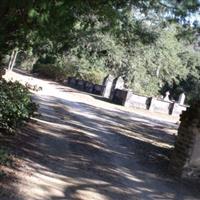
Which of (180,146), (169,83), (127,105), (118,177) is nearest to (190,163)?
(180,146)

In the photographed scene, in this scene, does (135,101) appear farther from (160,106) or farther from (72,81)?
(72,81)

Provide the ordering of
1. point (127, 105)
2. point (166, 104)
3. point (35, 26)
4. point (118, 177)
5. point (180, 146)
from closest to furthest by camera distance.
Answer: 1. point (35, 26)
2. point (118, 177)
3. point (180, 146)
4. point (127, 105)
5. point (166, 104)

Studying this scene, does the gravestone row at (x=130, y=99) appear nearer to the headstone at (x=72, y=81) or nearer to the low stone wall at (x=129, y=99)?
the low stone wall at (x=129, y=99)

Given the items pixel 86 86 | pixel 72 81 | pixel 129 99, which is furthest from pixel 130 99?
pixel 72 81

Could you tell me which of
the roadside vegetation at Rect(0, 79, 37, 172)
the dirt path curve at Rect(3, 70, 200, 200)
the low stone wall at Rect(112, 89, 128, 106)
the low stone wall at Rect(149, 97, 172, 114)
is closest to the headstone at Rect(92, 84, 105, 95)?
the low stone wall at Rect(112, 89, 128, 106)

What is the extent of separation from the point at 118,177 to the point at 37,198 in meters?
3.12

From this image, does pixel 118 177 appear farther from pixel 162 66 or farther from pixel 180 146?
pixel 162 66

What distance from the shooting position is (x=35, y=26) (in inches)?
295

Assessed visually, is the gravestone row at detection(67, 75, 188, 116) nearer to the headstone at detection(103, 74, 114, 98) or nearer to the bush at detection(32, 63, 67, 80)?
the headstone at detection(103, 74, 114, 98)

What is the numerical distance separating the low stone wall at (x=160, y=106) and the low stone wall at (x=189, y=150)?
85.2 ft

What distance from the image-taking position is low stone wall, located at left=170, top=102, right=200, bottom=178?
12.2m

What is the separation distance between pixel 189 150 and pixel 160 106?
2775 centimetres

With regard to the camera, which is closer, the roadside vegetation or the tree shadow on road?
the tree shadow on road

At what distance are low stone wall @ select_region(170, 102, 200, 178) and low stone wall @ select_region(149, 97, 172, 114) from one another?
2597 centimetres
